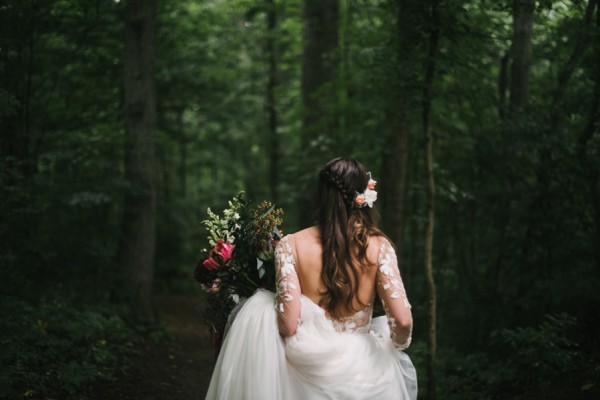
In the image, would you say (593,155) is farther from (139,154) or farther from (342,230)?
(139,154)

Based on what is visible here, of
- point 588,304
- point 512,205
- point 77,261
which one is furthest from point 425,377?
point 77,261

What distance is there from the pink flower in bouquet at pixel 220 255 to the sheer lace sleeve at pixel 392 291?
41.5 inches

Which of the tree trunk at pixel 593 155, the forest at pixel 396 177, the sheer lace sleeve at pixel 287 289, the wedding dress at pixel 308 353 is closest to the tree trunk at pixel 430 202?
the forest at pixel 396 177

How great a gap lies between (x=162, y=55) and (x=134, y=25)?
2.49 m

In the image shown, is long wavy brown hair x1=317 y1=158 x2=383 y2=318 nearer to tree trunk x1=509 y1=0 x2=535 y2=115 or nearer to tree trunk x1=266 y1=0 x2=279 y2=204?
tree trunk x1=509 y1=0 x2=535 y2=115

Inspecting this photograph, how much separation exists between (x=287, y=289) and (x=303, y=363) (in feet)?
1.51

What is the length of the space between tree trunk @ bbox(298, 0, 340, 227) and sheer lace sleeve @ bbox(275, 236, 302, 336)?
7834 mm

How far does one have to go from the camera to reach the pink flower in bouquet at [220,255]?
141 inches

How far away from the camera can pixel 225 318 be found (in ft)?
12.4

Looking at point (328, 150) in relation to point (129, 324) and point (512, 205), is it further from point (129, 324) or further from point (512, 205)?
point (129, 324)

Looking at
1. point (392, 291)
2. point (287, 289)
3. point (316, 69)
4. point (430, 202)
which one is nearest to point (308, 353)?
point (287, 289)

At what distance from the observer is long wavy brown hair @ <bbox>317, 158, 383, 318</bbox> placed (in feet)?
10.1

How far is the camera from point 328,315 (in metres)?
3.23

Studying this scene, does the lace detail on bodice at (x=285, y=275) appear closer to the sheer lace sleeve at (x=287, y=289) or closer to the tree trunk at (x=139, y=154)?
the sheer lace sleeve at (x=287, y=289)
